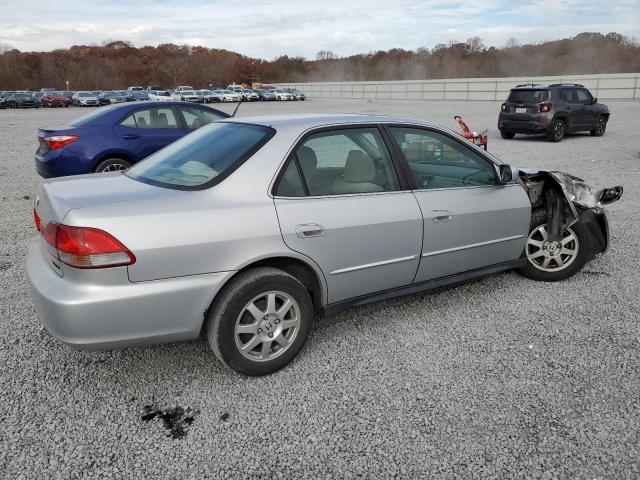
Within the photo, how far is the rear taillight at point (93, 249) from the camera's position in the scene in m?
2.63

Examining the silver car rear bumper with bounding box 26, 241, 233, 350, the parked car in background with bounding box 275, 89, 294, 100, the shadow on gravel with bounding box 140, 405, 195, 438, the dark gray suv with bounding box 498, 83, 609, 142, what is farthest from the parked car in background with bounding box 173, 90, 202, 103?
the shadow on gravel with bounding box 140, 405, 195, 438

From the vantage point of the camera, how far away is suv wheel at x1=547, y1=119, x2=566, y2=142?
15688mm

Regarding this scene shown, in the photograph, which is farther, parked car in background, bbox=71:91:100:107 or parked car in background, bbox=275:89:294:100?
parked car in background, bbox=275:89:294:100

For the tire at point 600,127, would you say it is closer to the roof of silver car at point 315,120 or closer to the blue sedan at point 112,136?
the blue sedan at point 112,136

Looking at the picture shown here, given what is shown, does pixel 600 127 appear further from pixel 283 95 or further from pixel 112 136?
pixel 283 95

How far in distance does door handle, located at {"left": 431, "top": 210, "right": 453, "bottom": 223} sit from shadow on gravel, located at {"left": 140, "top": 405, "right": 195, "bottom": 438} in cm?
203

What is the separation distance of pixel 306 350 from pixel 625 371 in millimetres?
2005

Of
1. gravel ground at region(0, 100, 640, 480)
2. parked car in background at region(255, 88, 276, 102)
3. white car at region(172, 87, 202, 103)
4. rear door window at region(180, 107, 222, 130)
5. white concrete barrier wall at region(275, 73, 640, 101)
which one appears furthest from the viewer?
parked car in background at region(255, 88, 276, 102)

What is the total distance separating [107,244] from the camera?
2.64 m

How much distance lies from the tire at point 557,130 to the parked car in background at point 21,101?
45.4 m

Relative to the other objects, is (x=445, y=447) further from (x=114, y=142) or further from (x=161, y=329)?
(x=114, y=142)

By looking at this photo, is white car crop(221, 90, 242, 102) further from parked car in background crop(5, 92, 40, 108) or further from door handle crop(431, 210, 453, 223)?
door handle crop(431, 210, 453, 223)

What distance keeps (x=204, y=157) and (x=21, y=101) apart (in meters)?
51.0

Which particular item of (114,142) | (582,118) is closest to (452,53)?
(582,118)
